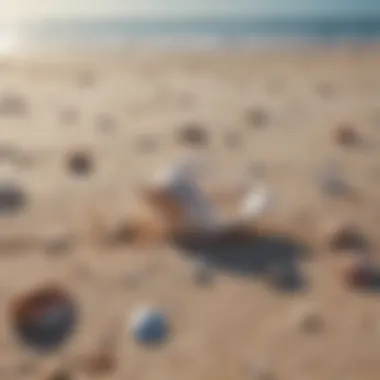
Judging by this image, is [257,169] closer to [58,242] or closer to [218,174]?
[218,174]

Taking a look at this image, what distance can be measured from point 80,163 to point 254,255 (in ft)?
0.81

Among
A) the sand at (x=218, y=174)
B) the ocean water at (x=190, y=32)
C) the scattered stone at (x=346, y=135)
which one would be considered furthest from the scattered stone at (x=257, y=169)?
the ocean water at (x=190, y=32)

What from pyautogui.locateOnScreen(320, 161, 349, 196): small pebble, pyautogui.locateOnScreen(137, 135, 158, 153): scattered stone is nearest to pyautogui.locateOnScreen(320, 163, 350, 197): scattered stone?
pyautogui.locateOnScreen(320, 161, 349, 196): small pebble

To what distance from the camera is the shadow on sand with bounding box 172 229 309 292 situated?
36.5 inches

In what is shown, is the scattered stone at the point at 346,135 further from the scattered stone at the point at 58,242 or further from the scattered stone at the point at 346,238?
the scattered stone at the point at 58,242

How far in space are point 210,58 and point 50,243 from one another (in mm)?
406

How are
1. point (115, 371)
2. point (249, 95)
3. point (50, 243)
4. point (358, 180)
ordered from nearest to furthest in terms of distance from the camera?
1. point (115, 371)
2. point (50, 243)
3. point (358, 180)
4. point (249, 95)

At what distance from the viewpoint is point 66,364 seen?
32.8 inches

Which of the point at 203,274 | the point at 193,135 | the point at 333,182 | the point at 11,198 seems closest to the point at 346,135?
the point at 333,182

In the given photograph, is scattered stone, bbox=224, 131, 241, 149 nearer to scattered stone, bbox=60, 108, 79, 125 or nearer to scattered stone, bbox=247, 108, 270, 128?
scattered stone, bbox=247, 108, 270, 128

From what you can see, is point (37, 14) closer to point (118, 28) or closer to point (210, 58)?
point (118, 28)

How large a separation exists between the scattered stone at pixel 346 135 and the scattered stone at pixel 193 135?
0.56ft

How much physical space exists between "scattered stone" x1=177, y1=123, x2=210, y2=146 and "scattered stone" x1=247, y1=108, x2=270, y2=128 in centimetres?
7

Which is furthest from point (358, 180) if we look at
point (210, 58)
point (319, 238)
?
point (210, 58)
